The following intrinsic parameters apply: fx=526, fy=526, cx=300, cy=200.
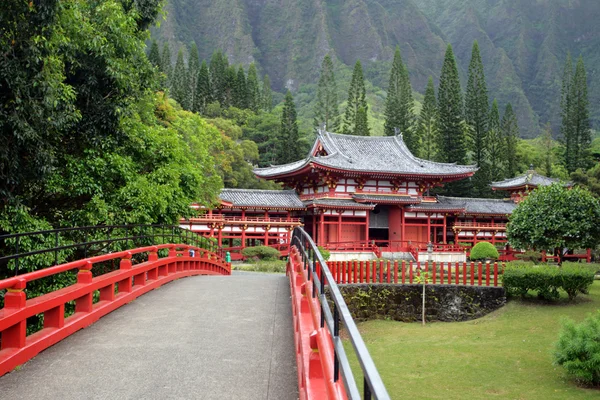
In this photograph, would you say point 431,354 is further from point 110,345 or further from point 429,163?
point 429,163

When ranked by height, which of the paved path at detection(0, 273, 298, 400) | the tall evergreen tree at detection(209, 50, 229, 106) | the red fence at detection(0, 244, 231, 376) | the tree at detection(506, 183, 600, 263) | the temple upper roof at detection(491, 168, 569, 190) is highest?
the tall evergreen tree at detection(209, 50, 229, 106)

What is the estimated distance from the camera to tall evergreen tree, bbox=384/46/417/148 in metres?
58.1

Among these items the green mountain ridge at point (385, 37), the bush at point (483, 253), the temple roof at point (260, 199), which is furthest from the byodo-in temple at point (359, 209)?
the green mountain ridge at point (385, 37)

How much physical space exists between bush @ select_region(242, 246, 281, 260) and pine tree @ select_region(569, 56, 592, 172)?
41741 mm

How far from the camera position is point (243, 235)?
1324 inches

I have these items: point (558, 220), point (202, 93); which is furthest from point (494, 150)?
point (558, 220)

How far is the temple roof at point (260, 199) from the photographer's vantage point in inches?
1331

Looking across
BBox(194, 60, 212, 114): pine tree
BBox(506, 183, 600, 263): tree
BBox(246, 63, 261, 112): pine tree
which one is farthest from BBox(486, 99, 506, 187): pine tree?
BBox(194, 60, 212, 114): pine tree

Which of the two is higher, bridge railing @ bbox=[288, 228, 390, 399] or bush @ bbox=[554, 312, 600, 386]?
bridge railing @ bbox=[288, 228, 390, 399]

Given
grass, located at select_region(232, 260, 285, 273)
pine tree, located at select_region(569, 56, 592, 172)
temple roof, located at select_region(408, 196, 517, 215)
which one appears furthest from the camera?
pine tree, located at select_region(569, 56, 592, 172)

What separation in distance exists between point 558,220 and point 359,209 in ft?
50.1

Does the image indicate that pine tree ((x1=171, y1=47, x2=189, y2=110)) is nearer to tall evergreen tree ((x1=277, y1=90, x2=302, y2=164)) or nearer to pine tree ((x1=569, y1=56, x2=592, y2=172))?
tall evergreen tree ((x1=277, y1=90, x2=302, y2=164))

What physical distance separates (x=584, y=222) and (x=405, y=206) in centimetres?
1696

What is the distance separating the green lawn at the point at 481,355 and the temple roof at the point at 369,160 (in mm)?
17801
